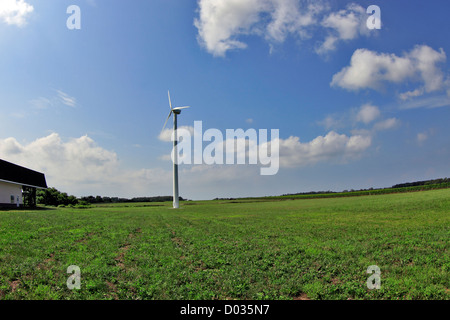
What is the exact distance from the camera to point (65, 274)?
11.2 m

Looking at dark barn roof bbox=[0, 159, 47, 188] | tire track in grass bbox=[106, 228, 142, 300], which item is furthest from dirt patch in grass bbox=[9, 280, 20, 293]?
dark barn roof bbox=[0, 159, 47, 188]

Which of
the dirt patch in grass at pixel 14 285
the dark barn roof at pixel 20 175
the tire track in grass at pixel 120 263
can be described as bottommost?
the tire track in grass at pixel 120 263

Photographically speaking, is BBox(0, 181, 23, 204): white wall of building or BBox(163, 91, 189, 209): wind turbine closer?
BBox(0, 181, 23, 204): white wall of building

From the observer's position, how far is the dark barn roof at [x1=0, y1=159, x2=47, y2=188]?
57.8m

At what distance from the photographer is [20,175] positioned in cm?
6381

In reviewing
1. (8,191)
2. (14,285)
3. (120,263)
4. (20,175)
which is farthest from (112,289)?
(20,175)

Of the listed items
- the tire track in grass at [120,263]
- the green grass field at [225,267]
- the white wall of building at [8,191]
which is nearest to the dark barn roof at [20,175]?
the white wall of building at [8,191]

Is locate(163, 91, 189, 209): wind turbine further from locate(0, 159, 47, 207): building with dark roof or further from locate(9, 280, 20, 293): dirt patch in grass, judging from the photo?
locate(9, 280, 20, 293): dirt patch in grass

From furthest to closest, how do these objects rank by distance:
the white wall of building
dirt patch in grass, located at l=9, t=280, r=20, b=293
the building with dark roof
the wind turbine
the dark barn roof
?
the wind turbine
the dark barn roof
the building with dark roof
the white wall of building
dirt patch in grass, located at l=9, t=280, r=20, b=293

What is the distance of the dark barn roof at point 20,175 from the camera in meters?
57.8

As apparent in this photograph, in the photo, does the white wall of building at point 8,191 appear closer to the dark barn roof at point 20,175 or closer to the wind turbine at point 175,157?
the dark barn roof at point 20,175

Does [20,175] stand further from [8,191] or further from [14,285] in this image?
[14,285]
